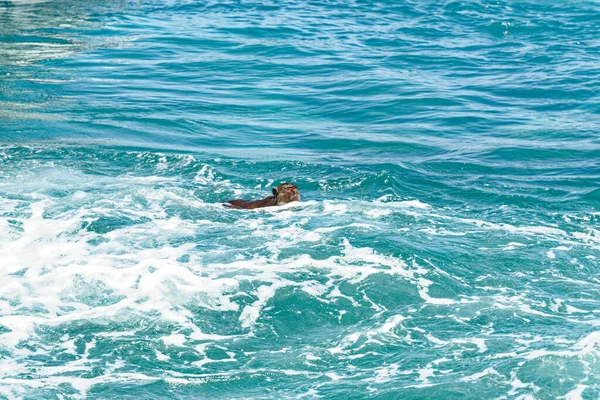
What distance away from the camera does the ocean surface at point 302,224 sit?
329 inches

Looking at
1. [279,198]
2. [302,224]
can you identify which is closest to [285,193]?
[279,198]

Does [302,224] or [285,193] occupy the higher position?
[285,193]

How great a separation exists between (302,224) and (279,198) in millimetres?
580

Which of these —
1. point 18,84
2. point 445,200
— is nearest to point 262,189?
point 445,200

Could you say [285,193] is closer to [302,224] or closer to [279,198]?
[279,198]

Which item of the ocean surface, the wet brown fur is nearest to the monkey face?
the wet brown fur

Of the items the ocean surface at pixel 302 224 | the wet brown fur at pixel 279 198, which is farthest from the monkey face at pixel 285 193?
the ocean surface at pixel 302 224

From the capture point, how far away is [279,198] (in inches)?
479

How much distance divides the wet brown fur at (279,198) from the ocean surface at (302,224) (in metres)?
0.18

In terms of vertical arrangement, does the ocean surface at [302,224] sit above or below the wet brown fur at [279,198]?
below

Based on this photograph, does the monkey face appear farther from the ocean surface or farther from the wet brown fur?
the ocean surface

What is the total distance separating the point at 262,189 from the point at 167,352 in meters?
5.34

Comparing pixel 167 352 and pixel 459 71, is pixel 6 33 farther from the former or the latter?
pixel 167 352

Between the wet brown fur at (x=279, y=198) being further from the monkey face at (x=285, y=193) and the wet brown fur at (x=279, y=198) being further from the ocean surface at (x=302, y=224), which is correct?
the ocean surface at (x=302, y=224)
